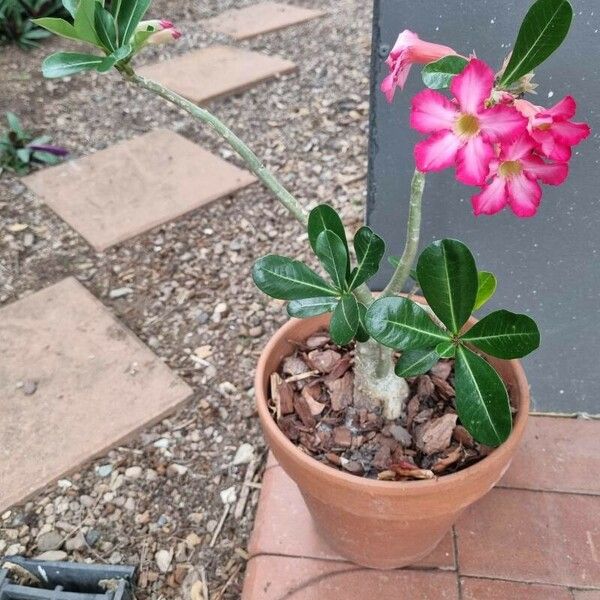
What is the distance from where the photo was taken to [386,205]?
1.25 metres

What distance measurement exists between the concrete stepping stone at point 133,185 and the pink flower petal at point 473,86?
150 centimetres

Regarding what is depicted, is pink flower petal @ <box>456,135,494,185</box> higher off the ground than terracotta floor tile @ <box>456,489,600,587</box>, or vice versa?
pink flower petal @ <box>456,135,494,185</box>

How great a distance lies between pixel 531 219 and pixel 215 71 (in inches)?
76.1

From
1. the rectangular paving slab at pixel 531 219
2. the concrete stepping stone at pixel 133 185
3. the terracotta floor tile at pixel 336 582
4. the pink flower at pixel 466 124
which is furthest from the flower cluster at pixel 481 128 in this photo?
the concrete stepping stone at pixel 133 185

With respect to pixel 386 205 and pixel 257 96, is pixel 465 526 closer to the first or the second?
pixel 386 205

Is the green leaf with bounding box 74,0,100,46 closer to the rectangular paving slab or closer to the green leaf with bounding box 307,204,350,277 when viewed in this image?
the green leaf with bounding box 307,204,350,277

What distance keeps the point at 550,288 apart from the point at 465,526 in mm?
501

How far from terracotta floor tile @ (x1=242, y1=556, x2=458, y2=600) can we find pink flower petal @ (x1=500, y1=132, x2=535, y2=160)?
798 millimetres

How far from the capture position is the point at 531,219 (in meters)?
1.21

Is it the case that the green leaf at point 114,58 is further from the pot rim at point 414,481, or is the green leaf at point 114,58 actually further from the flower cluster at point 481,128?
the pot rim at point 414,481

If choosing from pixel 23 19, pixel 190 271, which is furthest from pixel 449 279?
pixel 23 19

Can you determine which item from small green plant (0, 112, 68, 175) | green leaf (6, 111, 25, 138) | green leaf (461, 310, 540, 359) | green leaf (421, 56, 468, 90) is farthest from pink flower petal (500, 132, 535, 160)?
green leaf (6, 111, 25, 138)

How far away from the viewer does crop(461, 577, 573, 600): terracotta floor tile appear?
109 centimetres

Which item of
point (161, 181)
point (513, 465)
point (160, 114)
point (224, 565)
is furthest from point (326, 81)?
point (224, 565)
